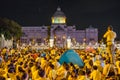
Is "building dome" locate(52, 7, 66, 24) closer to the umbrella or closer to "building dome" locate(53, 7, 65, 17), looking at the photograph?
"building dome" locate(53, 7, 65, 17)

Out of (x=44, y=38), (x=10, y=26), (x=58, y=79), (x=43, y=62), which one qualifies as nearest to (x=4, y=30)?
(x=10, y=26)

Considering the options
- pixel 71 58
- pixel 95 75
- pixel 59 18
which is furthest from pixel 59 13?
pixel 95 75

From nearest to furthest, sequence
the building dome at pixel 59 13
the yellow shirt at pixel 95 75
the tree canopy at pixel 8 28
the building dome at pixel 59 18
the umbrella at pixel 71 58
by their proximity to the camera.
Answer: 1. the yellow shirt at pixel 95 75
2. the umbrella at pixel 71 58
3. the tree canopy at pixel 8 28
4. the building dome at pixel 59 18
5. the building dome at pixel 59 13

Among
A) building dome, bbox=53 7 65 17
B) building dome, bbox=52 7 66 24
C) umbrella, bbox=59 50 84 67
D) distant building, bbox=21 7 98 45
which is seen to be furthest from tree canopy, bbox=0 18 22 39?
umbrella, bbox=59 50 84 67

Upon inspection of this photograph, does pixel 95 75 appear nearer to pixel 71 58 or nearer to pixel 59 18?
pixel 71 58

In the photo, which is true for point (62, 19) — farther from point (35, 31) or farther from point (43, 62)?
point (43, 62)

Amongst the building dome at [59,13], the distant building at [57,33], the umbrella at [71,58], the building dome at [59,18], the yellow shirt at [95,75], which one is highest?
the building dome at [59,13]

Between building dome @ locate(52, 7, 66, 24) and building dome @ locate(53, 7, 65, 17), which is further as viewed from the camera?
building dome @ locate(53, 7, 65, 17)

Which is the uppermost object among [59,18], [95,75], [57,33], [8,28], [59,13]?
[59,13]

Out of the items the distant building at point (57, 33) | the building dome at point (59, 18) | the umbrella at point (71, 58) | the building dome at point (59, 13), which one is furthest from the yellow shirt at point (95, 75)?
the building dome at point (59, 13)

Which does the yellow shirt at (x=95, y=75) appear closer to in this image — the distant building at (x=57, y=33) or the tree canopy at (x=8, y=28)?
the tree canopy at (x=8, y=28)

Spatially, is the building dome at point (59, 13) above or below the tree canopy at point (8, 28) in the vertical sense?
above

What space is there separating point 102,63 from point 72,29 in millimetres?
101011

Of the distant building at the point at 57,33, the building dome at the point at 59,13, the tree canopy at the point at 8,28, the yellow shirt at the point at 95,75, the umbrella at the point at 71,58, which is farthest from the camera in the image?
the building dome at the point at 59,13
